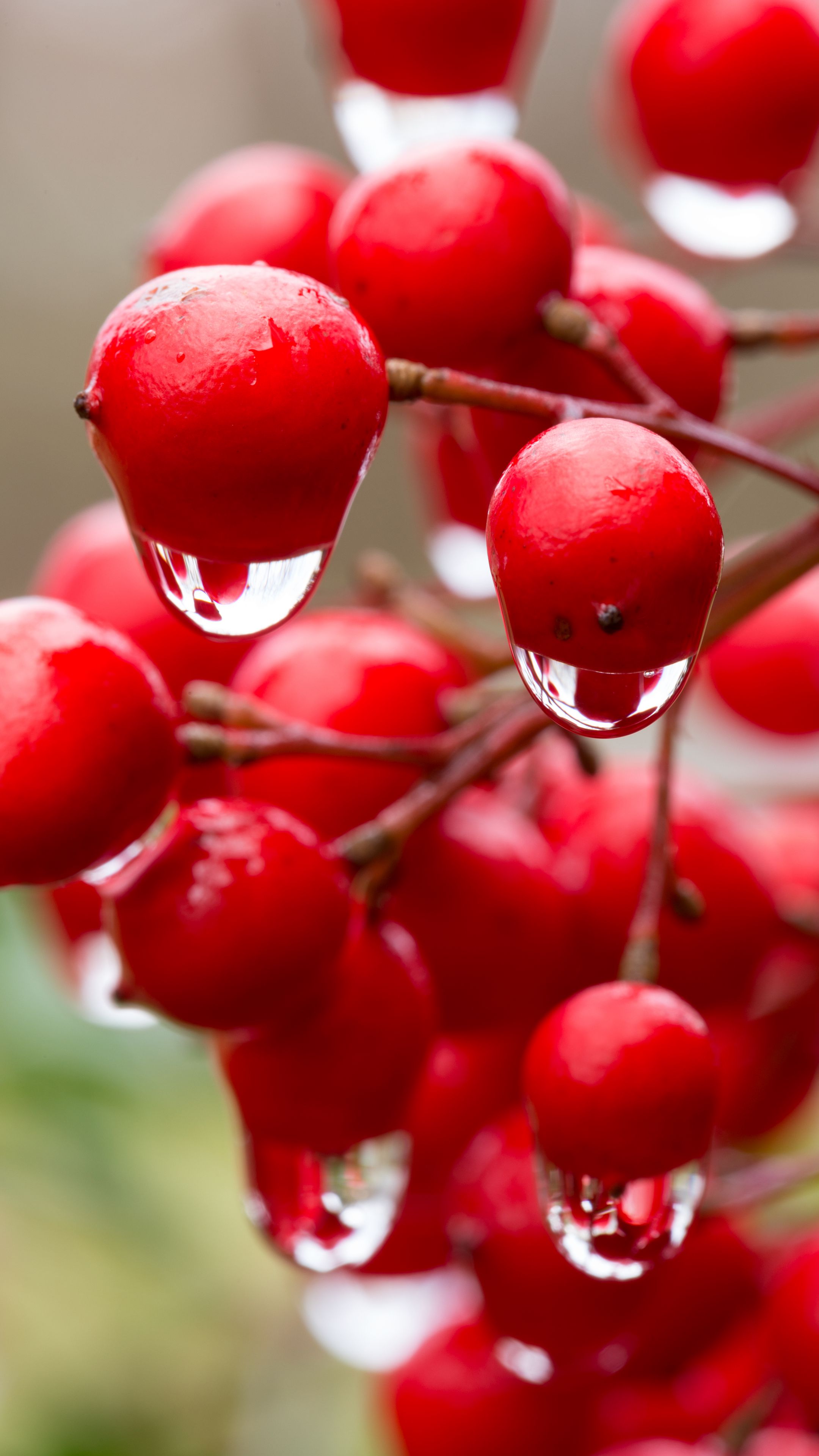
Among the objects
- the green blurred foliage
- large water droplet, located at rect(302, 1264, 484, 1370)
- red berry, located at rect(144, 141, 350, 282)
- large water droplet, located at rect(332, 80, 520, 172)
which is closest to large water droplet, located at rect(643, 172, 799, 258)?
large water droplet, located at rect(332, 80, 520, 172)

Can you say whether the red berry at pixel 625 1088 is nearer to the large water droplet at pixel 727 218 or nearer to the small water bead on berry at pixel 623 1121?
the small water bead on berry at pixel 623 1121

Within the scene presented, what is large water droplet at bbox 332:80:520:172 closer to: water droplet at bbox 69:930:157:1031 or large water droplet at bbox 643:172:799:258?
large water droplet at bbox 643:172:799:258

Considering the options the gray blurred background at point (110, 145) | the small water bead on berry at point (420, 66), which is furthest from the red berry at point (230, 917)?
the gray blurred background at point (110, 145)

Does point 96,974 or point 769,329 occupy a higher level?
point 769,329

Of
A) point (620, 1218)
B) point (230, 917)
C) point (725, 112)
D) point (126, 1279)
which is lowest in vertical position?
point (126, 1279)

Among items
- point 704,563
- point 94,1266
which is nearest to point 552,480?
point 704,563

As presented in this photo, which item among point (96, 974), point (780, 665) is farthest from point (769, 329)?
point (96, 974)

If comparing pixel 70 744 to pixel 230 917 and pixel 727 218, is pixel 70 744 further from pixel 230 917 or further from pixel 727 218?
pixel 727 218
